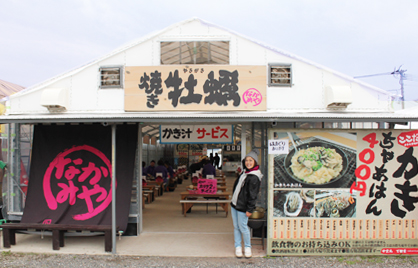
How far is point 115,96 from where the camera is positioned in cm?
702

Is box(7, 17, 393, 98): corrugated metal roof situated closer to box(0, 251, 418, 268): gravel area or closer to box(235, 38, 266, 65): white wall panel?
box(235, 38, 266, 65): white wall panel

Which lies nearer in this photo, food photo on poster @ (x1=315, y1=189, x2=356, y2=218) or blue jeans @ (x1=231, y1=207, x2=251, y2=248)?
blue jeans @ (x1=231, y1=207, x2=251, y2=248)

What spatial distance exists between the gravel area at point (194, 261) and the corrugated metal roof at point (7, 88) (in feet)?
17.0

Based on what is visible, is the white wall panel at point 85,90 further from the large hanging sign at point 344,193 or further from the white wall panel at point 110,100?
the large hanging sign at point 344,193

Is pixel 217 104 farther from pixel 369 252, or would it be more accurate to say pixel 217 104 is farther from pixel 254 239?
pixel 369 252

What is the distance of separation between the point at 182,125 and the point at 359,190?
4783 mm

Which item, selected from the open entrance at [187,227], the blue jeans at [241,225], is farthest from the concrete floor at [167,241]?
the blue jeans at [241,225]

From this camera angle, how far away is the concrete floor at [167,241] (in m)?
6.36

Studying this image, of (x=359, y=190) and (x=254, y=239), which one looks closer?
(x=359, y=190)

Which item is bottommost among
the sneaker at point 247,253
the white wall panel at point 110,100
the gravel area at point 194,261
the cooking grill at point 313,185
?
the gravel area at point 194,261

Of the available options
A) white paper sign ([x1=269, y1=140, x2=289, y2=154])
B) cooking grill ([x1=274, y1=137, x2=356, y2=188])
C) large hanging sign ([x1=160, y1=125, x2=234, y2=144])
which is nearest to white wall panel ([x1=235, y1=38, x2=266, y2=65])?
white paper sign ([x1=269, y1=140, x2=289, y2=154])

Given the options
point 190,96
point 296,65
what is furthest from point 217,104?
point 296,65

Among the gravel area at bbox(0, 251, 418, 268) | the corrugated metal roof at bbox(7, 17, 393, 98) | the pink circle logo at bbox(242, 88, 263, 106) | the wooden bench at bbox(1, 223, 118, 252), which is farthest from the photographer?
the corrugated metal roof at bbox(7, 17, 393, 98)

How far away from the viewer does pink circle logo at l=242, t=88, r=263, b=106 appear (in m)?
6.74
